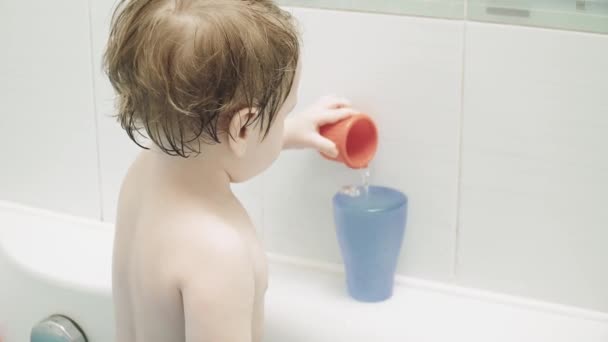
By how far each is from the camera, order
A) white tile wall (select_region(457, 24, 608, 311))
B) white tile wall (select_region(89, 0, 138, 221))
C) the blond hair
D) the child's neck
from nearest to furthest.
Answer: the blond hair → the child's neck → white tile wall (select_region(457, 24, 608, 311)) → white tile wall (select_region(89, 0, 138, 221))

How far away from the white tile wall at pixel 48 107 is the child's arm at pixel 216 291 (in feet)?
1.90

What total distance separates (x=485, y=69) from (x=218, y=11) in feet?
1.32

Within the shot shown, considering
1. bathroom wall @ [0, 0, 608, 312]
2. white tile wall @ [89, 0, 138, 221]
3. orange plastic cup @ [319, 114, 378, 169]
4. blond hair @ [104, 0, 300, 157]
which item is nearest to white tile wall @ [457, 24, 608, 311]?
bathroom wall @ [0, 0, 608, 312]

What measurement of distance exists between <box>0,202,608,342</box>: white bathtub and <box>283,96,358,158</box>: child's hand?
225 mm

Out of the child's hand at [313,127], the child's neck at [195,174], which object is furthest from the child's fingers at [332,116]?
the child's neck at [195,174]

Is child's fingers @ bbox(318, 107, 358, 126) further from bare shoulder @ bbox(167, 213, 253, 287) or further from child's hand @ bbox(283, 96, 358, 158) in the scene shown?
bare shoulder @ bbox(167, 213, 253, 287)

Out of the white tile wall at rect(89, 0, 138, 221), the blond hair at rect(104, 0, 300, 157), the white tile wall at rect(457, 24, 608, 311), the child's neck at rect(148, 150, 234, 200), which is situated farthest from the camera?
the white tile wall at rect(89, 0, 138, 221)

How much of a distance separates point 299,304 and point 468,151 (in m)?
0.31

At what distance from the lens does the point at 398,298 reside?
1380 mm

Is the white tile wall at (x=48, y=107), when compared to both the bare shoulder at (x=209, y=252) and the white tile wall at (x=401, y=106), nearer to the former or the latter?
the white tile wall at (x=401, y=106)

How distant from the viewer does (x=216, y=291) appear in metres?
1.05

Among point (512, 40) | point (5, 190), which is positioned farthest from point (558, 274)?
point (5, 190)

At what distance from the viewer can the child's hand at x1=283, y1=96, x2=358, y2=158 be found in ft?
4.16

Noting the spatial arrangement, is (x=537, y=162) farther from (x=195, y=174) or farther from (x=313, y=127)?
(x=195, y=174)
